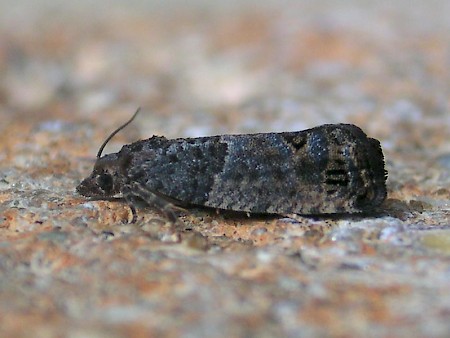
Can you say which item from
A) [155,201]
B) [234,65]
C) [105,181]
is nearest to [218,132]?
[105,181]

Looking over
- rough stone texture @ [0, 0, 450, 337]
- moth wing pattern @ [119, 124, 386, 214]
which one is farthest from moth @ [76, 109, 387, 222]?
rough stone texture @ [0, 0, 450, 337]

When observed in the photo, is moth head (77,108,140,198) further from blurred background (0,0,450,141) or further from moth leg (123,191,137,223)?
blurred background (0,0,450,141)

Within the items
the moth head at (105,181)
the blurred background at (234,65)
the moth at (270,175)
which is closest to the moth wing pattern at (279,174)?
the moth at (270,175)

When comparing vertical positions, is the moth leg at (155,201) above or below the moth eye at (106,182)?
below

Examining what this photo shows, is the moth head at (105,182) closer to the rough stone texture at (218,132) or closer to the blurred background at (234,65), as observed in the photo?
the rough stone texture at (218,132)

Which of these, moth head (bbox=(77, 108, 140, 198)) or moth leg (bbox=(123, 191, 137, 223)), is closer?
moth leg (bbox=(123, 191, 137, 223))

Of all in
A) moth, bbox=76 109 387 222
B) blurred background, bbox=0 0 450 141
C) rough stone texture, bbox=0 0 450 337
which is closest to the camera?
rough stone texture, bbox=0 0 450 337

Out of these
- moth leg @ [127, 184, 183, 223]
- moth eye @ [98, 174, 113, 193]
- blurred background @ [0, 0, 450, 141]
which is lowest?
moth leg @ [127, 184, 183, 223]
